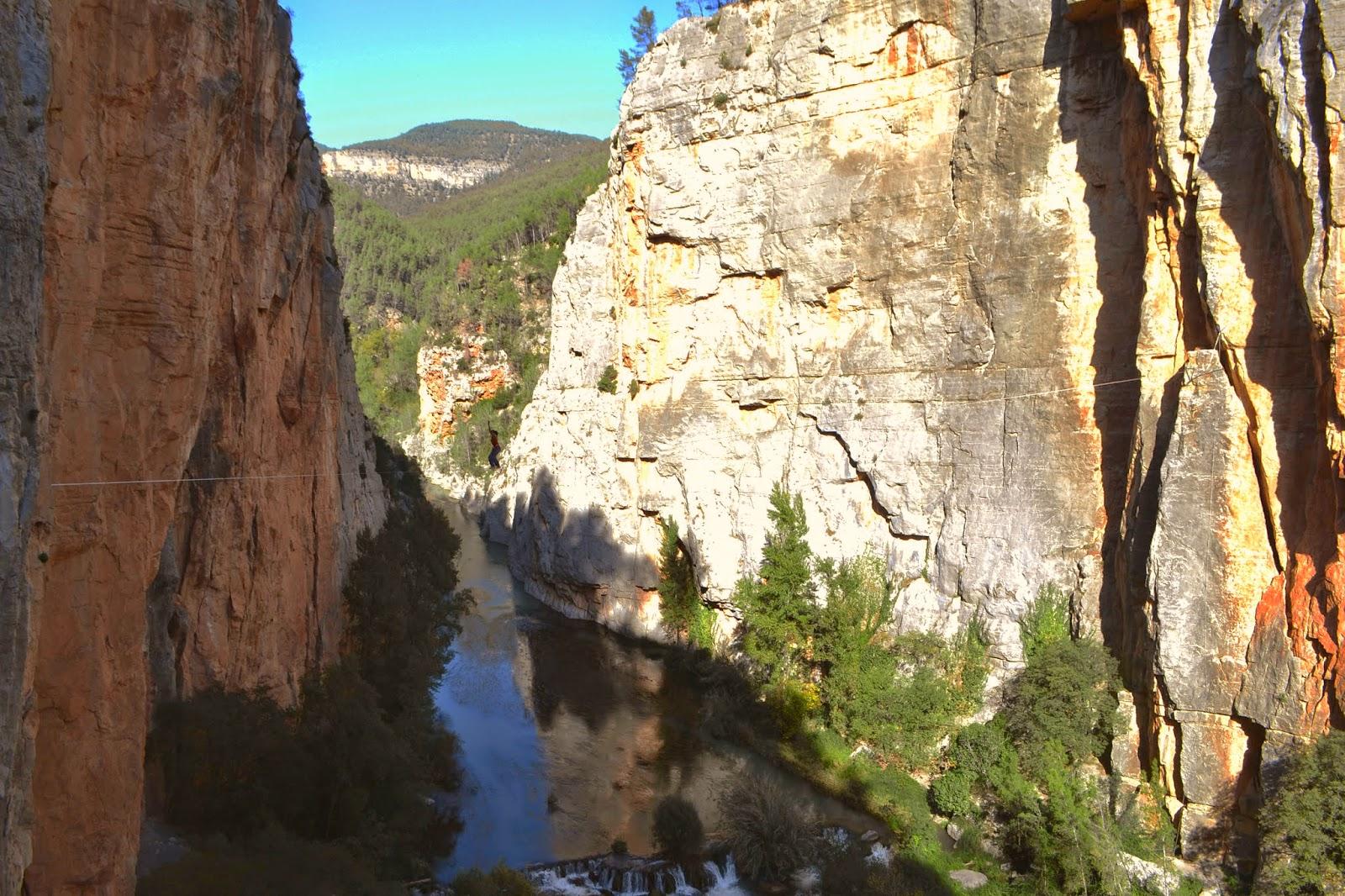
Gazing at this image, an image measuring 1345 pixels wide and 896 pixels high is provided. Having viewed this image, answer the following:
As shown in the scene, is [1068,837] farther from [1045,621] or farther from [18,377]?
[18,377]

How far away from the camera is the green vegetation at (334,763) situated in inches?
419

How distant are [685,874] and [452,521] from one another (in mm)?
39530

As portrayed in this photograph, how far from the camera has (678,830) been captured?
1648cm

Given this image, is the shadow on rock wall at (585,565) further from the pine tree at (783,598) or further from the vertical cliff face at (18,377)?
the vertical cliff face at (18,377)

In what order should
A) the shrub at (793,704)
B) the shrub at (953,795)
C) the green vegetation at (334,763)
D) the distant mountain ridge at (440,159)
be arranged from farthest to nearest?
the distant mountain ridge at (440,159), the shrub at (793,704), the shrub at (953,795), the green vegetation at (334,763)

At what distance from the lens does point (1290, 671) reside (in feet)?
44.2

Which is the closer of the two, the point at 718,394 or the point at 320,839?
the point at 320,839

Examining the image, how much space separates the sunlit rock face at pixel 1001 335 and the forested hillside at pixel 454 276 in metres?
24.0

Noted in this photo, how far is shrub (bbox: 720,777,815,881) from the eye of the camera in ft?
52.5

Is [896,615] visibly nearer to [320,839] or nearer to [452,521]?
[320,839]

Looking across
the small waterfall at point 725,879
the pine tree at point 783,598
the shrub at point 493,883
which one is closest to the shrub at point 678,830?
the small waterfall at point 725,879

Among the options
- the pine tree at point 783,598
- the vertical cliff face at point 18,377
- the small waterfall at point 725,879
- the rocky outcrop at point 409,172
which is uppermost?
the rocky outcrop at point 409,172

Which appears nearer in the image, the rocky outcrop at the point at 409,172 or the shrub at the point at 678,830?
the shrub at the point at 678,830

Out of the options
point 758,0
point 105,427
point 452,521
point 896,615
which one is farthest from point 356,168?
point 105,427
